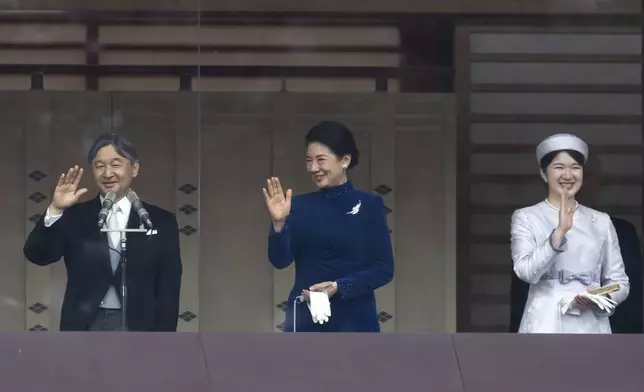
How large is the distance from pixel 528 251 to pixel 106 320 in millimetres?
2492

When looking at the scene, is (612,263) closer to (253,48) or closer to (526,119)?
(526,119)

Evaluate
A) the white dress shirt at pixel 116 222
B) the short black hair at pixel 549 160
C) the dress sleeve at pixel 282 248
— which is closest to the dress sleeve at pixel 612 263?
the short black hair at pixel 549 160

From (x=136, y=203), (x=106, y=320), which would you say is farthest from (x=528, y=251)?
(x=106, y=320)

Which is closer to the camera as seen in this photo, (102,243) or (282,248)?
(282,248)

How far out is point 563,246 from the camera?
9875mm

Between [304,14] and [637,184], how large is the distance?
216 centimetres

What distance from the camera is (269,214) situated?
32.9ft

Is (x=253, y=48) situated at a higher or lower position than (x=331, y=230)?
higher

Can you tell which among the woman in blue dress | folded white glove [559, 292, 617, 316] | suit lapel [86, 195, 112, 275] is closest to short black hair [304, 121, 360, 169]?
the woman in blue dress

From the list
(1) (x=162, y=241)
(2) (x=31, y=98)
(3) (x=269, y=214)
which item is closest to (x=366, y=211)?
(3) (x=269, y=214)

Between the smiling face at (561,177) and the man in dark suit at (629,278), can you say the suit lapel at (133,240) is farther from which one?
the smiling face at (561,177)

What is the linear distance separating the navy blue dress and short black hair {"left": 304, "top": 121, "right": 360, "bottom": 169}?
18 centimetres

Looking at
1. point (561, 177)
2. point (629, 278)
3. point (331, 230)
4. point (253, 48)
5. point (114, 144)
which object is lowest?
point (629, 278)

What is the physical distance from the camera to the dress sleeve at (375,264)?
993 centimetres
